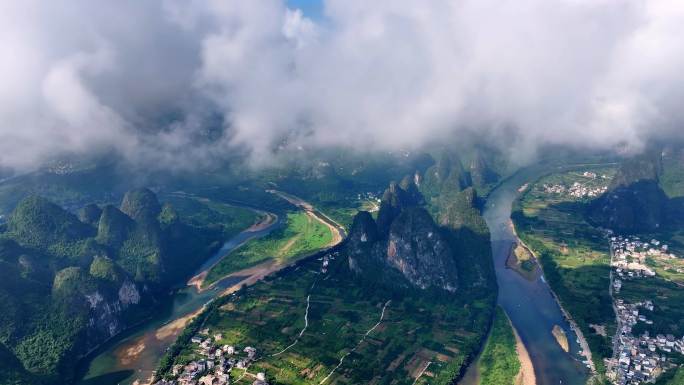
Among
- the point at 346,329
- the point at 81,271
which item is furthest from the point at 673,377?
the point at 81,271

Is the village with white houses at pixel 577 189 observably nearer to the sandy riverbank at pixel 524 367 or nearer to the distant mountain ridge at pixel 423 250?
the distant mountain ridge at pixel 423 250

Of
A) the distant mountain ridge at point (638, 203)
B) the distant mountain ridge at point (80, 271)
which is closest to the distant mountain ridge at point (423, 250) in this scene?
the distant mountain ridge at point (80, 271)

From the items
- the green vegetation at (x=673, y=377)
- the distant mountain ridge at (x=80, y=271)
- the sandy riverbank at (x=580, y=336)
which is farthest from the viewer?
the distant mountain ridge at (x=80, y=271)

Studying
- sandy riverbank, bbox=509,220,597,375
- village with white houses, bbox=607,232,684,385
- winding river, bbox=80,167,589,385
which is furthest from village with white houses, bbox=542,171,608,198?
sandy riverbank, bbox=509,220,597,375

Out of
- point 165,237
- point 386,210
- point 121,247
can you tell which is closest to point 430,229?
point 386,210

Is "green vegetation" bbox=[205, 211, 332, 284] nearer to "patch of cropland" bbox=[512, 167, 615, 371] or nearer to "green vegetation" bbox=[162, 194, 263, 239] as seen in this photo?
"green vegetation" bbox=[162, 194, 263, 239]
